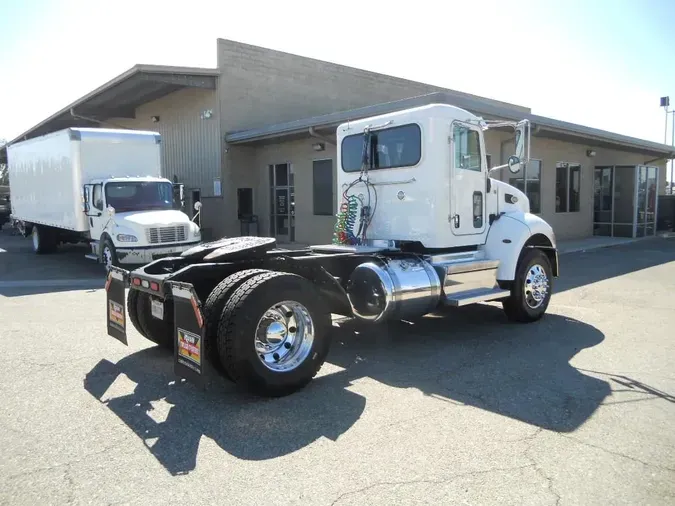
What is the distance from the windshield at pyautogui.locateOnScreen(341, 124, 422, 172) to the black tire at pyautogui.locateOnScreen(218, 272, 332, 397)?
264cm

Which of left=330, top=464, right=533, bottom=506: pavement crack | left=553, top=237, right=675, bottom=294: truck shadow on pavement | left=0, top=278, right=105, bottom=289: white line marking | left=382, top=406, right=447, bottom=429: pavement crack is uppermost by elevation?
left=0, top=278, right=105, bottom=289: white line marking

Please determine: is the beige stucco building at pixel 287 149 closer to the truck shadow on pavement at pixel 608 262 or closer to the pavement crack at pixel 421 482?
the truck shadow on pavement at pixel 608 262

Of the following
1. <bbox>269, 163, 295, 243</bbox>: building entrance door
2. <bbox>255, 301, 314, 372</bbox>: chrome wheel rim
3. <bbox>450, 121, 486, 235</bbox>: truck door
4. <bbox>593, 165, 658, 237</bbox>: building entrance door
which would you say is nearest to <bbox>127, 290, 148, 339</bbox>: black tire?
<bbox>255, 301, 314, 372</bbox>: chrome wheel rim

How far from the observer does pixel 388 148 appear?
280 inches

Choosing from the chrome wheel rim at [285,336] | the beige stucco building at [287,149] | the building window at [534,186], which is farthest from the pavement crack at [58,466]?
the building window at [534,186]

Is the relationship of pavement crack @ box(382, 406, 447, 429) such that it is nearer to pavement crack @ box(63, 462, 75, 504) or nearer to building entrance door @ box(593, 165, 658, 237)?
pavement crack @ box(63, 462, 75, 504)

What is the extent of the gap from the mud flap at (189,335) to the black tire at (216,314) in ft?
0.33

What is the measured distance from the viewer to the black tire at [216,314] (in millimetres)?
4559

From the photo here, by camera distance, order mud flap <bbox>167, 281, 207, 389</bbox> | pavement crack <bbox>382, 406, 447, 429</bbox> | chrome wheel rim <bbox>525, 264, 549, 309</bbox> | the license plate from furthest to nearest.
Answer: chrome wheel rim <bbox>525, 264, 549, 309</bbox> < the license plate < mud flap <bbox>167, 281, 207, 389</bbox> < pavement crack <bbox>382, 406, 447, 429</bbox>

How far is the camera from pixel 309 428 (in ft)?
13.5

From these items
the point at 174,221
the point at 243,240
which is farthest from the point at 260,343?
the point at 174,221

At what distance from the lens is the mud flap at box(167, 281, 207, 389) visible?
14.0 feet

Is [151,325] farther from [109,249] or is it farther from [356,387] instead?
[109,249]

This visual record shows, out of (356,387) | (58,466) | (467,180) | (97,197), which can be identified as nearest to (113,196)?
(97,197)
